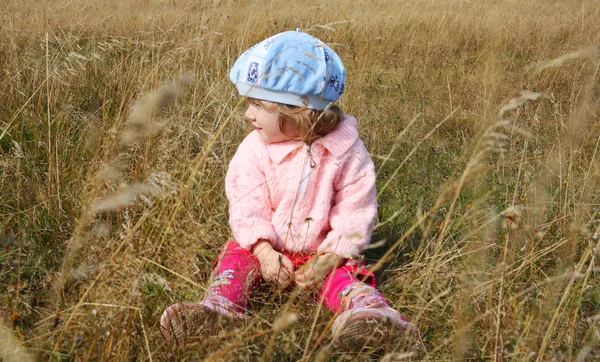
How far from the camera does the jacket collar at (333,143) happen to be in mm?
2297

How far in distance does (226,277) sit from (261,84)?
68 centimetres

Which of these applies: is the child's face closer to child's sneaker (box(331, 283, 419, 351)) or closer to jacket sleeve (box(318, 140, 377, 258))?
jacket sleeve (box(318, 140, 377, 258))

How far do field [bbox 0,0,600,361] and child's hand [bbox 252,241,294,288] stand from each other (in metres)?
0.07

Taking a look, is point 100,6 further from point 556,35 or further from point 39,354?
point 39,354

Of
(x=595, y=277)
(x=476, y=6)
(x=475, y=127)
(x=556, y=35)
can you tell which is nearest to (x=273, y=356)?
(x=595, y=277)

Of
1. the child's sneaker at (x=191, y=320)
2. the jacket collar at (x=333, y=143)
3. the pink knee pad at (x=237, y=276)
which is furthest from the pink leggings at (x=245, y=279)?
the jacket collar at (x=333, y=143)

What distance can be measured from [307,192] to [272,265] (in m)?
0.31

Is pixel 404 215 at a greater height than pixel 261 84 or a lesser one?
lesser

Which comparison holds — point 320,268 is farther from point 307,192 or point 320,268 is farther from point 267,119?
point 267,119

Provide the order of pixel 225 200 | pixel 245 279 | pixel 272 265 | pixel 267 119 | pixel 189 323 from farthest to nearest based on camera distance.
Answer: pixel 225 200 < pixel 267 119 < pixel 272 265 < pixel 245 279 < pixel 189 323

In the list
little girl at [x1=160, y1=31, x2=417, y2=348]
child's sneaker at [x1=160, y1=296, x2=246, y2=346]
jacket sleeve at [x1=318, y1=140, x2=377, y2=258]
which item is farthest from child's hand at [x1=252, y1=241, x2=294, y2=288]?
child's sneaker at [x1=160, y1=296, x2=246, y2=346]

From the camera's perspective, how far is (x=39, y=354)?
142 centimetres

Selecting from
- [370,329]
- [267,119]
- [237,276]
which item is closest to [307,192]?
[267,119]

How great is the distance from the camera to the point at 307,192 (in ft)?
7.56
